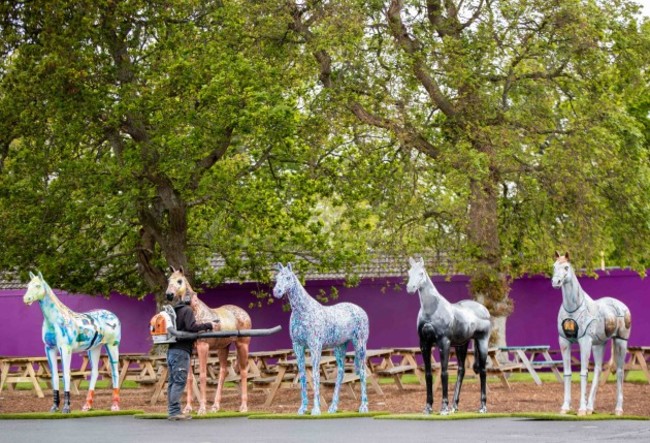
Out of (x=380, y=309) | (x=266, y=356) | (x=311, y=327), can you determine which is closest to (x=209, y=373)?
(x=266, y=356)

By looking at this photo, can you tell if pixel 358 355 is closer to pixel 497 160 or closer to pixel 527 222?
pixel 497 160

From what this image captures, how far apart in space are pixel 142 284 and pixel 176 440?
16.4m

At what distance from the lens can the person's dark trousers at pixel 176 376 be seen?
57.9ft

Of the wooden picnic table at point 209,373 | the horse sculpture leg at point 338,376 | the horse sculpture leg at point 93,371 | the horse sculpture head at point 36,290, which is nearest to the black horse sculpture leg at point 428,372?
the horse sculpture leg at point 338,376

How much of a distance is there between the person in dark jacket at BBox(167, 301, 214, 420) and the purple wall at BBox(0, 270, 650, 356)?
1393 cm

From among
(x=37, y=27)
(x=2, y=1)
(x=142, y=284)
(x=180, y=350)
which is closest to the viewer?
(x=180, y=350)

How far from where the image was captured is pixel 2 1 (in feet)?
76.3

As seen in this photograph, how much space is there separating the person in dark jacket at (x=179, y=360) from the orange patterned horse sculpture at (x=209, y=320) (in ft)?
1.88

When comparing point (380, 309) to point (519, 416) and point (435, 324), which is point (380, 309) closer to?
point (435, 324)

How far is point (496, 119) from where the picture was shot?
26.7 meters

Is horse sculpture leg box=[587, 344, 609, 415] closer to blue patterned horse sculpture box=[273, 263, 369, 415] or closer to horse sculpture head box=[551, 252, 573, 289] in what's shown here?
horse sculpture head box=[551, 252, 573, 289]

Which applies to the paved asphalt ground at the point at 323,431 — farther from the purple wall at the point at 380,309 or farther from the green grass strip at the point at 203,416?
the purple wall at the point at 380,309

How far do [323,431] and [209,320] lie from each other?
182 inches

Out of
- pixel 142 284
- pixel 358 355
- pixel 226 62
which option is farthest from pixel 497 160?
pixel 142 284
